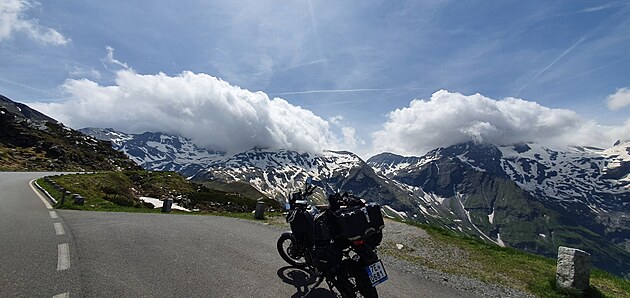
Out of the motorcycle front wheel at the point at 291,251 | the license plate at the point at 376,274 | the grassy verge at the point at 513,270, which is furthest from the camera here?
the grassy verge at the point at 513,270

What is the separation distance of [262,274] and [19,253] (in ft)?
20.2

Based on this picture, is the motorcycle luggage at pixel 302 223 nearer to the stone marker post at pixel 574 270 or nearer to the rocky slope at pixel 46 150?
the stone marker post at pixel 574 270

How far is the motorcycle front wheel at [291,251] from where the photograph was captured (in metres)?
8.87

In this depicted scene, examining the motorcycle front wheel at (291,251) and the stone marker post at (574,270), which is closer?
the motorcycle front wheel at (291,251)

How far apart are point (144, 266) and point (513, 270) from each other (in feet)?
39.5

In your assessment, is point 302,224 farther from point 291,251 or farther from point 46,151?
point 46,151

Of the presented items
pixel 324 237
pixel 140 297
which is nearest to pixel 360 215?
pixel 324 237

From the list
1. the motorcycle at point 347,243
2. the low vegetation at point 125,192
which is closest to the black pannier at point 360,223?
Result: the motorcycle at point 347,243

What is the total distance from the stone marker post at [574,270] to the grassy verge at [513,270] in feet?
0.75

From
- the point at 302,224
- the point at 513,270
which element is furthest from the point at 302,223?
the point at 513,270

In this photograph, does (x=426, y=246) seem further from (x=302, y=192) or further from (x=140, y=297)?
(x=140, y=297)

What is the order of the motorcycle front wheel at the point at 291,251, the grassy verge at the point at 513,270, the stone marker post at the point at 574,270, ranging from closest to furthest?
the motorcycle front wheel at the point at 291,251, the stone marker post at the point at 574,270, the grassy verge at the point at 513,270

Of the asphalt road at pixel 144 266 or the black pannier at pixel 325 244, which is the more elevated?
the black pannier at pixel 325 244

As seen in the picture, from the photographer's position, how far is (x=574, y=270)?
9969 millimetres
